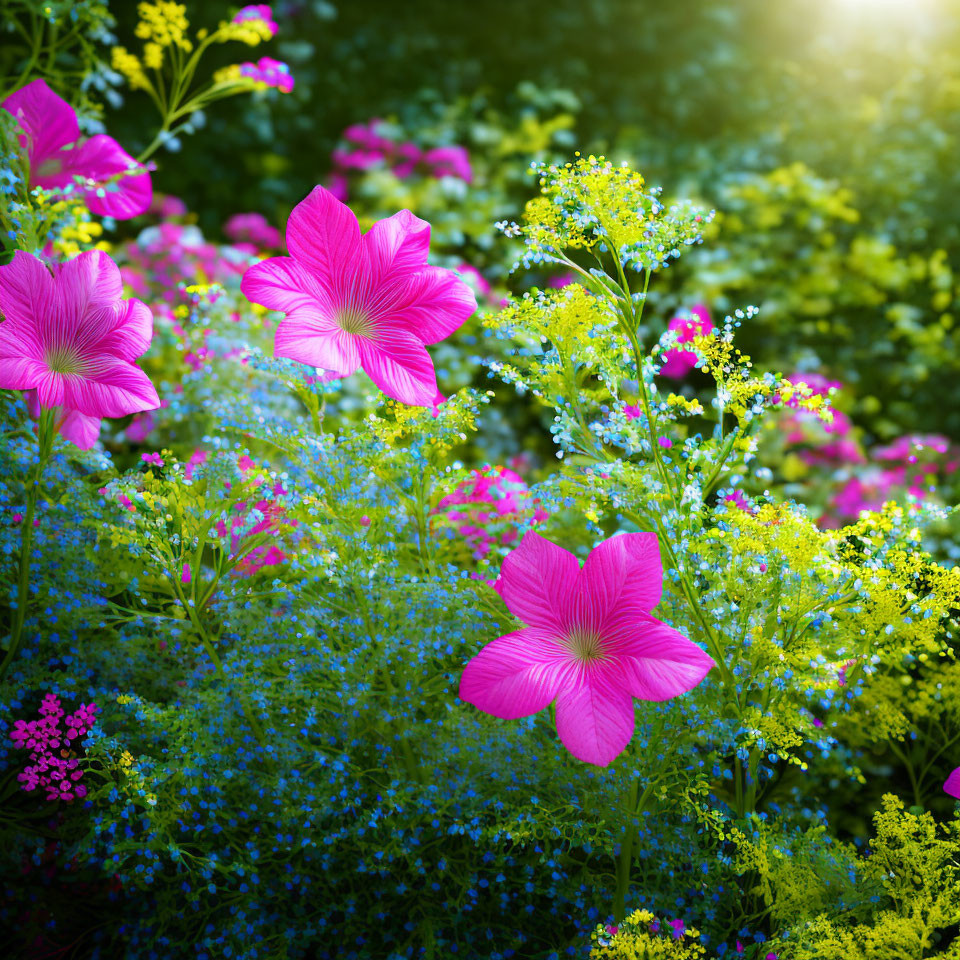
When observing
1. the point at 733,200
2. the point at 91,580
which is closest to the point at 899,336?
the point at 733,200

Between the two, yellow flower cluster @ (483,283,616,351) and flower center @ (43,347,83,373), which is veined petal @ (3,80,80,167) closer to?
flower center @ (43,347,83,373)

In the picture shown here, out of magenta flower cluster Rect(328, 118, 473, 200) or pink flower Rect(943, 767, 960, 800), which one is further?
magenta flower cluster Rect(328, 118, 473, 200)

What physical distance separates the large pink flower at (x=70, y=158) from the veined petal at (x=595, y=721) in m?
1.05

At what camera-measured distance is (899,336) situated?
10.1 ft

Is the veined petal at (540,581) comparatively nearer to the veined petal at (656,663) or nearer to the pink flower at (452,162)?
the veined petal at (656,663)

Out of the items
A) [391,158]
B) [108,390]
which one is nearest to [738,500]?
[108,390]

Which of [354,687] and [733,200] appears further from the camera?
[733,200]

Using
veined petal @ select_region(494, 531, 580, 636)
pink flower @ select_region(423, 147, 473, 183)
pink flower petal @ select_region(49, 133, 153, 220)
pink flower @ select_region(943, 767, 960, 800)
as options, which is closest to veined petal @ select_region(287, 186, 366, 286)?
veined petal @ select_region(494, 531, 580, 636)

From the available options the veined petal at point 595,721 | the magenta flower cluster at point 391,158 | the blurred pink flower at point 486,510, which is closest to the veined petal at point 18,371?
the blurred pink flower at point 486,510

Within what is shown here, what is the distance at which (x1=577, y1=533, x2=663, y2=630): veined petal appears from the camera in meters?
1.13

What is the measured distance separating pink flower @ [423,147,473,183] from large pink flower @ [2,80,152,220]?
1.65 metres

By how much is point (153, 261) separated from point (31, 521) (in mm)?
1471

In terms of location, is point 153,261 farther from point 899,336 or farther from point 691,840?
point 899,336

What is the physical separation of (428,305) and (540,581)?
40cm
